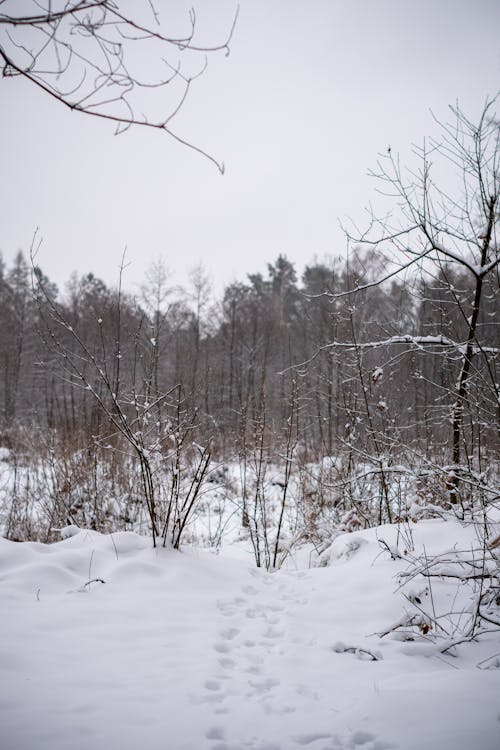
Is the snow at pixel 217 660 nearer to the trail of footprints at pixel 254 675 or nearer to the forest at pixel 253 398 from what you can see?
the trail of footprints at pixel 254 675

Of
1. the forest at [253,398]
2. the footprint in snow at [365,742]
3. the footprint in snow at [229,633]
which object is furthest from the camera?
the forest at [253,398]

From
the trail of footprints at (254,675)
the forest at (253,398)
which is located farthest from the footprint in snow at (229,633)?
the forest at (253,398)

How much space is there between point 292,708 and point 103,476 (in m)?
5.03

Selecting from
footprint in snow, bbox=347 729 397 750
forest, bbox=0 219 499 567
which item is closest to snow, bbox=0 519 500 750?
footprint in snow, bbox=347 729 397 750

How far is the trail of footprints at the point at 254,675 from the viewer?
142 cm

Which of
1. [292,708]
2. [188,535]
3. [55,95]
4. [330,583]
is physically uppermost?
[55,95]

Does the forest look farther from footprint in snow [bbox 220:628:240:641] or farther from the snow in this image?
footprint in snow [bbox 220:628:240:641]

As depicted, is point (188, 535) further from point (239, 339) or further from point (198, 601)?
point (239, 339)

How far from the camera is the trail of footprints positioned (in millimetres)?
1420

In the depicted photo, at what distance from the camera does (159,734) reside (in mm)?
1390

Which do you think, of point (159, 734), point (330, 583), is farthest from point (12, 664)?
point (330, 583)

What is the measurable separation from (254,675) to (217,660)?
22 centimetres

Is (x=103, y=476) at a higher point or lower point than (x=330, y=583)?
higher

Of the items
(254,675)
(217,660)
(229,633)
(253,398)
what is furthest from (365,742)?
(253,398)
